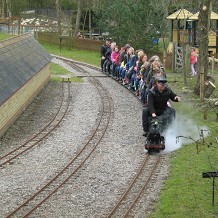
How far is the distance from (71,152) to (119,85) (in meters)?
14.0

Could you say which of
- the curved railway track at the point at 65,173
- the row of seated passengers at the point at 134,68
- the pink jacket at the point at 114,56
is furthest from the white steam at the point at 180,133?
the pink jacket at the point at 114,56

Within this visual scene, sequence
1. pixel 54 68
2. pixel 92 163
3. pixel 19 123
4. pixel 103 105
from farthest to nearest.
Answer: pixel 54 68 → pixel 103 105 → pixel 19 123 → pixel 92 163

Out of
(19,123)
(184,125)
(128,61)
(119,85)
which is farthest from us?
(119,85)

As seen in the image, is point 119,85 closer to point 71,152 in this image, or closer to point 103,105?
point 103,105

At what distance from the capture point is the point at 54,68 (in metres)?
37.9

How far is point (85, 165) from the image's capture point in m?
14.6

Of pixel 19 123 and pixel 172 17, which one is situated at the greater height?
pixel 172 17

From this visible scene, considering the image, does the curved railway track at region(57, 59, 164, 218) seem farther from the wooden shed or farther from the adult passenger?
the wooden shed

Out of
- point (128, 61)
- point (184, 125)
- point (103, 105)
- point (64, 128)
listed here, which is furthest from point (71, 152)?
point (128, 61)

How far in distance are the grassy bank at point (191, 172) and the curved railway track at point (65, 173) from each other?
2.26 meters

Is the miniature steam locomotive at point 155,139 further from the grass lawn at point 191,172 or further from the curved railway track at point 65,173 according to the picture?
the curved railway track at point 65,173

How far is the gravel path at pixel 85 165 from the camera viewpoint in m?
11.8

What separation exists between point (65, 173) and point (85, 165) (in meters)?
0.82

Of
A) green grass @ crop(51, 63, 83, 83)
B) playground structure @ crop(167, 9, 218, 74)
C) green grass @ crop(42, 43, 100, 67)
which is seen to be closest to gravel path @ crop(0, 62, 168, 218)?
green grass @ crop(51, 63, 83, 83)
